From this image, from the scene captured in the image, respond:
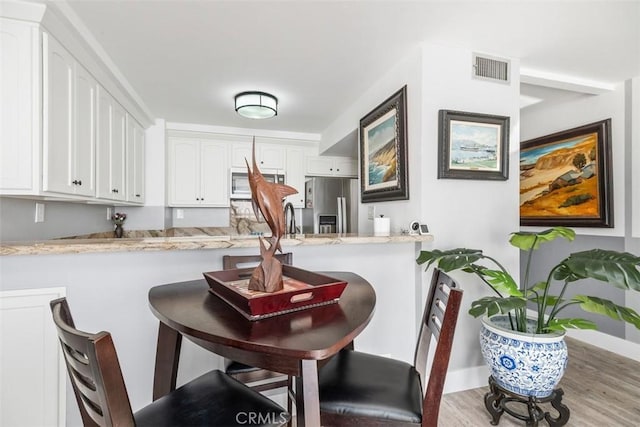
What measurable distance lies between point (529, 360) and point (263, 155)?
3.69 meters

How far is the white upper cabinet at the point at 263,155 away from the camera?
422 cm

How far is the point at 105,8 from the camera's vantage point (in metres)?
1.72

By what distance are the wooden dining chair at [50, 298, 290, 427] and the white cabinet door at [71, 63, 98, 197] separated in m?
1.60

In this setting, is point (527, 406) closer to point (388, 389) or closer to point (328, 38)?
point (388, 389)

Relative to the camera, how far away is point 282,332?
0.77m

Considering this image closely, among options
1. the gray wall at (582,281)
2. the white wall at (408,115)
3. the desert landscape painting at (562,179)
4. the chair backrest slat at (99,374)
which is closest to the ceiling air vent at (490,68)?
the white wall at (408,115)

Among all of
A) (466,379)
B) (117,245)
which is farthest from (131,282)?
(466,379)

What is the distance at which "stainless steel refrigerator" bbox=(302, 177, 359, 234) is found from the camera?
13.5ft

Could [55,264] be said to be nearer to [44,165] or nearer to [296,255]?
[44,165]

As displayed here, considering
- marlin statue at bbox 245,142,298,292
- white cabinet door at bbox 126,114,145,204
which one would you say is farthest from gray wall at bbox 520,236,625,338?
white cabinet door at bbox 126,114,145,204

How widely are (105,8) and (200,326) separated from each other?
6.57 ft

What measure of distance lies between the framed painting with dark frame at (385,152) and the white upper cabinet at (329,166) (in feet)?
4.86

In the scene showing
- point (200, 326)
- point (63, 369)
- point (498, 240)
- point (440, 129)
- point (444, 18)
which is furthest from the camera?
point (498, 240)

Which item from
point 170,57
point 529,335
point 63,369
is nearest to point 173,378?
point 63,369
